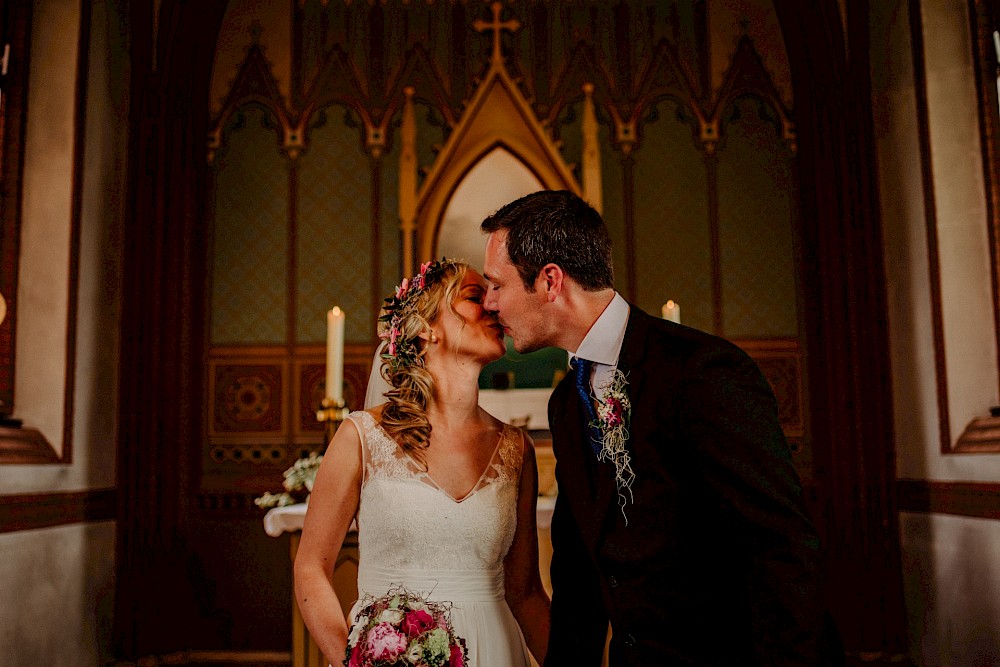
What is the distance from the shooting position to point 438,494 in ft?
6.86

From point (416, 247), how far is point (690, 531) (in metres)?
3.70

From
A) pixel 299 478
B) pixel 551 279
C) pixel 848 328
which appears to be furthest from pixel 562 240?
pixel 848 328

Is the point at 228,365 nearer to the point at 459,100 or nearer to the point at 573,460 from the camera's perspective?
the point at 459,100

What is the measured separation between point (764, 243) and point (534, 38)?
2.02 metres

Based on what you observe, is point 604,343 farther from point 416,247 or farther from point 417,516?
point 416,247

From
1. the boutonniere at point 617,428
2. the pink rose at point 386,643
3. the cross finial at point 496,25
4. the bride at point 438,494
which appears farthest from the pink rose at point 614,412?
the cross finial at point 496,25

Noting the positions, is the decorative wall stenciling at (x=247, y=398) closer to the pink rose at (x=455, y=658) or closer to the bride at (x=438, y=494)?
the bride at (x=438, y=494)

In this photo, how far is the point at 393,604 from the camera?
1.51 m

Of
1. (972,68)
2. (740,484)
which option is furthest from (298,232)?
(740,484)

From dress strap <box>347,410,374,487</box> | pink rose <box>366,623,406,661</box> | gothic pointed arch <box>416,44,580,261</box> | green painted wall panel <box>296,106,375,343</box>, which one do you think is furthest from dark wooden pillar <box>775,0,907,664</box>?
pink rose <box>366,623,406,661</box>

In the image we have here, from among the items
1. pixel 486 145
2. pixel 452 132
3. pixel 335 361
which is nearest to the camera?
pixel 335 361

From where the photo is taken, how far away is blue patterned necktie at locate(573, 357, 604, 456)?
5.91 feet

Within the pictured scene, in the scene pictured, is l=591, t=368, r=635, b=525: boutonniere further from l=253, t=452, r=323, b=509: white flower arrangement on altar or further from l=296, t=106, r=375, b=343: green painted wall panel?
l=296, t=106, r=375, b=343: green painted wall panel

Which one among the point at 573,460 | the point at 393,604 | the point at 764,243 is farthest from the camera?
the point at 764,243
